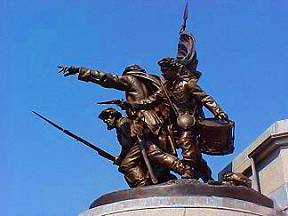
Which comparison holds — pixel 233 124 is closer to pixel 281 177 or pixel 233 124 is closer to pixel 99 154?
pixel 281 177

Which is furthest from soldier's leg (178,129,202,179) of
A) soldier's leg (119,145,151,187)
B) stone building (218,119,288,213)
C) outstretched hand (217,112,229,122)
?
stone building (218,119,288,213)

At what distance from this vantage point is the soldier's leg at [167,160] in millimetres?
9891

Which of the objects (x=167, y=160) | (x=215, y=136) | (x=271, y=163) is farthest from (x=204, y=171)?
(x=271, y=163)

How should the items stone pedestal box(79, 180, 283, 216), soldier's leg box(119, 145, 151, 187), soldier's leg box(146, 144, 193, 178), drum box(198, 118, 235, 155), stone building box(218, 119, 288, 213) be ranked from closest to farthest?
stone pedestal box(79, 180, 283, 216), soldier's leg box(146, 144, 193, 178), soldier's leg box(119, 145, 151, 187), drum box(198, 118, 235, 155), stone building box(218, 119, 288, 213)

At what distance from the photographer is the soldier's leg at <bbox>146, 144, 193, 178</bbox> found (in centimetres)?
989

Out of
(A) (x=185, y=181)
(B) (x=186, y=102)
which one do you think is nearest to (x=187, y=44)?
(B) (x=186, y=102)

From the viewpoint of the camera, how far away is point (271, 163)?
1102 centimetres

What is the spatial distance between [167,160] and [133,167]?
0.63 m

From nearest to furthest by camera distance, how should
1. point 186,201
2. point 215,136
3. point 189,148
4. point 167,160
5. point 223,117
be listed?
1. point 186,201
2. point 167,160
3. point 189,148
4. point 223,117
5. point 215,136

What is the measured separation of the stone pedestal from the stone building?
103cm

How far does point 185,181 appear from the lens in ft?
31.1

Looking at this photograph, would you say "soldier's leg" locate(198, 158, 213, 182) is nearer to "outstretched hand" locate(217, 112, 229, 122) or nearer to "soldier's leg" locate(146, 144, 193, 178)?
"soldier's leg" locate(146, 144, 193, 178)

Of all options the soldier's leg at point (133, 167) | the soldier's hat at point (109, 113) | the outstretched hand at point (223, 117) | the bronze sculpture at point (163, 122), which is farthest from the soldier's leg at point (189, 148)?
the soldier's hat at point (109, 113)

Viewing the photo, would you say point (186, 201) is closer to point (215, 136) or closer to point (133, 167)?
point (133, 167)
